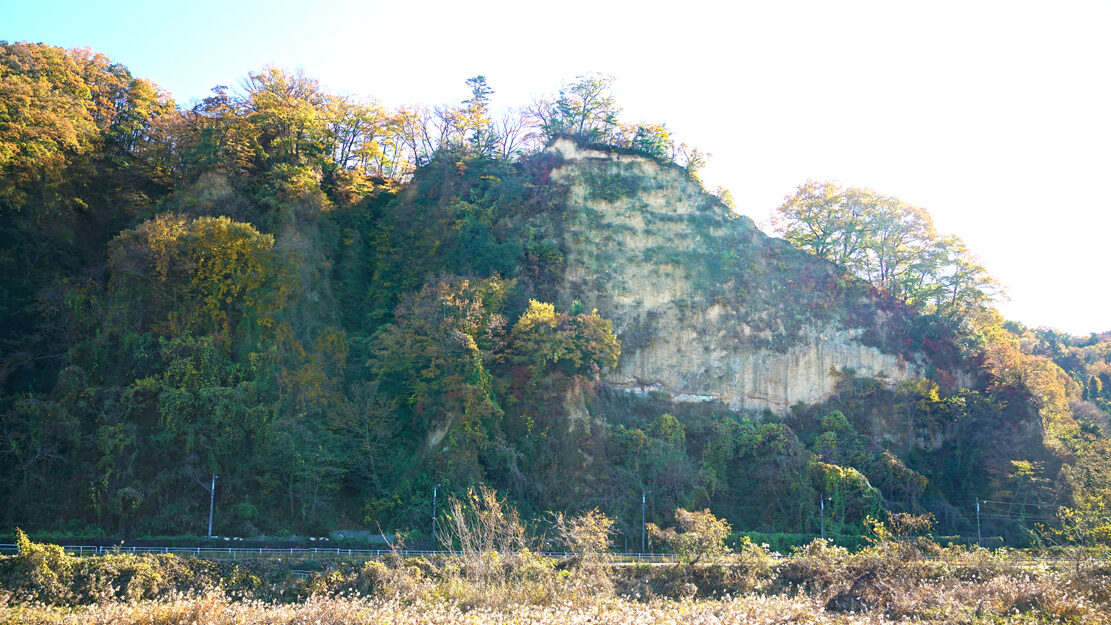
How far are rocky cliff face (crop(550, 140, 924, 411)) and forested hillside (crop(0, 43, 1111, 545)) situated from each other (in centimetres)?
20

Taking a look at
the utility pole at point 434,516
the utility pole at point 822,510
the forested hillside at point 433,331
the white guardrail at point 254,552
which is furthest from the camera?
the utility pole at point 822,510

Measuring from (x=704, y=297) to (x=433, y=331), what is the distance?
16965 millimetres

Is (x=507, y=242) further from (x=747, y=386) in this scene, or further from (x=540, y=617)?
(x=540, y=617)

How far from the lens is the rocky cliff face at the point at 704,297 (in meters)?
45.8

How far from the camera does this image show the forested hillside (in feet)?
115

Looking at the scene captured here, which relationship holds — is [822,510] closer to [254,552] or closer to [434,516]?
[434,516]

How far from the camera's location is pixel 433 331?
38531 millimetres

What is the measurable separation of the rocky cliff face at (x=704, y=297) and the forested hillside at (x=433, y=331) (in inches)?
8.0

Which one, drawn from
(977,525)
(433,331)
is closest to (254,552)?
(433,331)

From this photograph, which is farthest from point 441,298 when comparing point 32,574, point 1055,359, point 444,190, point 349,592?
point 1055,359

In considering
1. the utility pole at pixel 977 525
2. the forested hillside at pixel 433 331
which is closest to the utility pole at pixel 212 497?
the forested hillside at pixel 433 331

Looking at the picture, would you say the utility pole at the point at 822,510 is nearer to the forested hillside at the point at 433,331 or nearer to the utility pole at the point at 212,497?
the forested hillside at the point at 433,331

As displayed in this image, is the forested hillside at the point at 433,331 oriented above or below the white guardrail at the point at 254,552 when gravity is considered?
above

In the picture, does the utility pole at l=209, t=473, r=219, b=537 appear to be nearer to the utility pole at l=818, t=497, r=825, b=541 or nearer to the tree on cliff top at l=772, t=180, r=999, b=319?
the utility pole at l=818, t=497, r=825, b=541
